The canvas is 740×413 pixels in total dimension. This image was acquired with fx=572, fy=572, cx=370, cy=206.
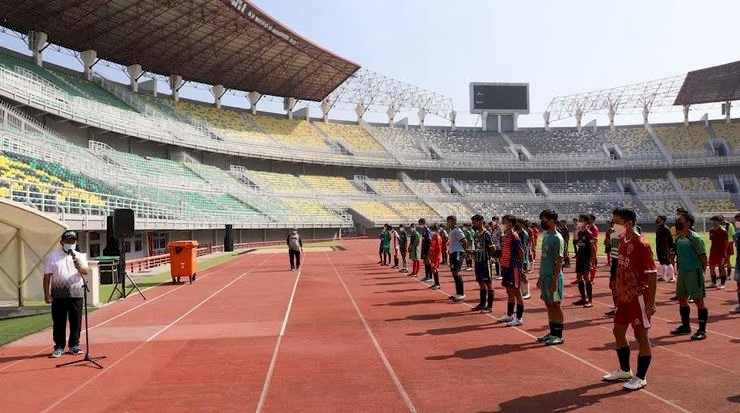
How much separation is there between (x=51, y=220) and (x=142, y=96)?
43063 millimetres

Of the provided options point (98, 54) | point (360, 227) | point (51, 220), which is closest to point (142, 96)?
point (98, 54)

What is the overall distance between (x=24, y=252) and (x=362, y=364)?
28.6 ft

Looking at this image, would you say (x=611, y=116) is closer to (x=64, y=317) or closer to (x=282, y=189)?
(x=282, y=189)

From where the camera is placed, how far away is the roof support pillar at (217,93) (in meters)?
59.9

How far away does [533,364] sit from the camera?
746cm

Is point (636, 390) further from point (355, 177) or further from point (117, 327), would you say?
point (355, 177)

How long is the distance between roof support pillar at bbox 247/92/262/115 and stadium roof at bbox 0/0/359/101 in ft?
5.26

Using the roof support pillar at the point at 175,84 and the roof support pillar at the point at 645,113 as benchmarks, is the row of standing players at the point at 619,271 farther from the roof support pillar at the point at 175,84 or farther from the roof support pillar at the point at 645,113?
the roof support pillar at the point at 645,113

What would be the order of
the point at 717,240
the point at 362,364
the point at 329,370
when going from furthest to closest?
the point at 717,240
the point at 362,364
the point at 329,370

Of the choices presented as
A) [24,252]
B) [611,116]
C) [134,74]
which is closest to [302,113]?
[134,74]

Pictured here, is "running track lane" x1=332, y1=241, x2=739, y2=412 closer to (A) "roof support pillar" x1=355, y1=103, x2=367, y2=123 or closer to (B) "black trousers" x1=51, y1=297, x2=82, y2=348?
(B) "black trousers" x1=51, y1=297, x2=82, y2=348

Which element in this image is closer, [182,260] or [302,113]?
[182,260]

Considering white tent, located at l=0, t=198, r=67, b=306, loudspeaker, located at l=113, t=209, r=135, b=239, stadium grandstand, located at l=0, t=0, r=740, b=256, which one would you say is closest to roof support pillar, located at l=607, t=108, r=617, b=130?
stadium grandstand, located at l=0, t=0, r=740, b=256

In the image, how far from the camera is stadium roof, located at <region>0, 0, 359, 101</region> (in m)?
39.8
